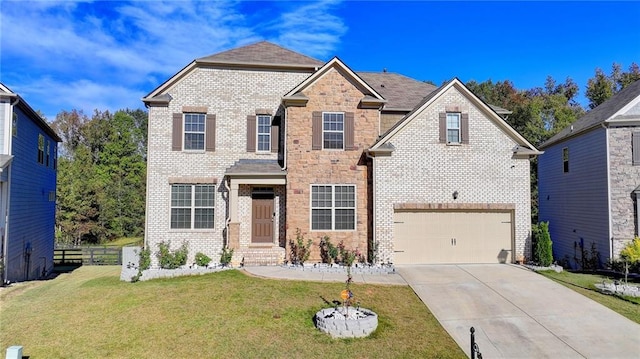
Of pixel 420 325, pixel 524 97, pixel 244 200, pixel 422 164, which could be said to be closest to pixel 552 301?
pixel 420 325

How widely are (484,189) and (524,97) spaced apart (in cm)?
3467

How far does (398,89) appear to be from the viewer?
1936 cm

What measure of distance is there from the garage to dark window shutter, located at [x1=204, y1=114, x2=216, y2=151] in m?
8.16

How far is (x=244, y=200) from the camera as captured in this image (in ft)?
50.9

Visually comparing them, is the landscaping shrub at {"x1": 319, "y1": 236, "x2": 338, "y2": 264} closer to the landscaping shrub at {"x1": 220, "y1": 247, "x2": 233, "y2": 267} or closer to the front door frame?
the front door frame

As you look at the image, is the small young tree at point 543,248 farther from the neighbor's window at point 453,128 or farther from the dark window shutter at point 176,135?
the dark window shutter at point 176,135

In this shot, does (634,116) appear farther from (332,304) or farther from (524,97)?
(524,97)

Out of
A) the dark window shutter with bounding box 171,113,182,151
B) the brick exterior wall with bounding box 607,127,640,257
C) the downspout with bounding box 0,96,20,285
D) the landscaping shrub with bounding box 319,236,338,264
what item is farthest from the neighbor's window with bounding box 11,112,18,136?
the brick exterior wall with bounding box 607,127,640,257

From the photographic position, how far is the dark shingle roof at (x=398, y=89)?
18.0m

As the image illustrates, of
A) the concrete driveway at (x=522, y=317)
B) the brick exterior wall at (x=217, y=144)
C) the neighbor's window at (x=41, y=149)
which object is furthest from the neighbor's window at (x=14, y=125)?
the concrete driveway at (x=522, y=317)

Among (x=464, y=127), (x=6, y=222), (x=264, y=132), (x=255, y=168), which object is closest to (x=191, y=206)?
(x=255, y=168)

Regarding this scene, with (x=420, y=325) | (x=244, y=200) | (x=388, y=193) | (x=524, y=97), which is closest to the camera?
(x=420, y=325)

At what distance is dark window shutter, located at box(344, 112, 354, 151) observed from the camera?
15078 mm

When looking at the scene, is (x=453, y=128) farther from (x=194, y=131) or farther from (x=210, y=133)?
(x=194, y=131)
